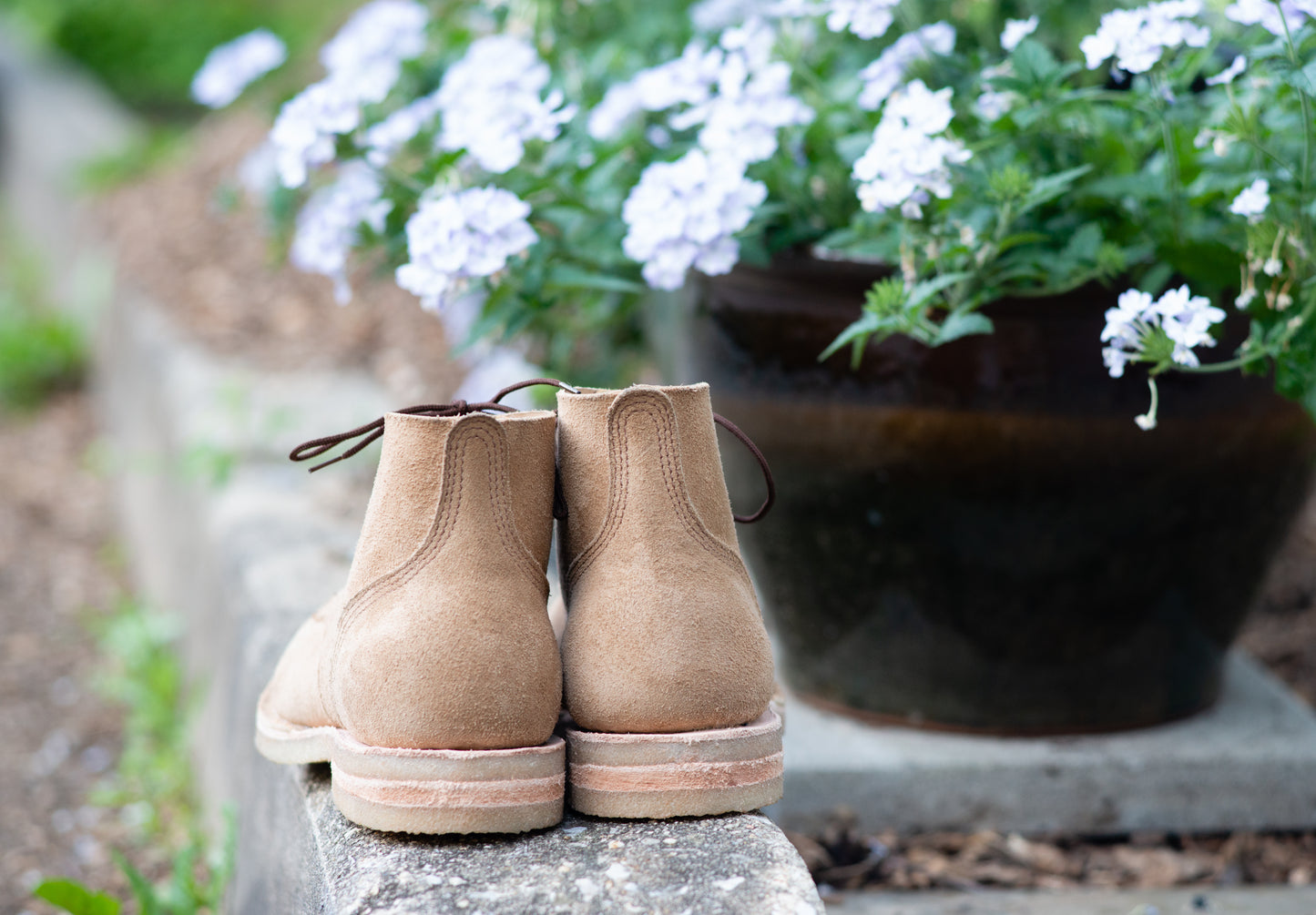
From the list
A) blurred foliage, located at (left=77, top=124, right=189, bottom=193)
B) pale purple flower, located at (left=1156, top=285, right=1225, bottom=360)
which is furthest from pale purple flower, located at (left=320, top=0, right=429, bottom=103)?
blurred foliage, located at (left=77, top=124, right=189, bottom=193)

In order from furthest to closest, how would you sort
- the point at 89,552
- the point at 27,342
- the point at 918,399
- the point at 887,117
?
the point at 27,342 → the point at 89,552 → the point at 918,399 → the point at 887,117

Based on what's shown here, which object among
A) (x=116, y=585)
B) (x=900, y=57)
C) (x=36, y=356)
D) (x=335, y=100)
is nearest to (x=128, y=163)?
(x=36, y=356)

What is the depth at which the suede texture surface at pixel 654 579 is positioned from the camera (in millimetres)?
1059

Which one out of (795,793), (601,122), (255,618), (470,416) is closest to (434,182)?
(601,122)

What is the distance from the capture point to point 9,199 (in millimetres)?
8156

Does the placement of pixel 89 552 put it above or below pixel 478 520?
below

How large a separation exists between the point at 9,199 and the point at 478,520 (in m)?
8.32

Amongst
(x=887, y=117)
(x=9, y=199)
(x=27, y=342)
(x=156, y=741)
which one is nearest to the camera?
(x=887, y=117)

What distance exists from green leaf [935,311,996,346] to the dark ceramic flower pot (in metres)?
0.14

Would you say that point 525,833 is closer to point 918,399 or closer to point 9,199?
point 918,399

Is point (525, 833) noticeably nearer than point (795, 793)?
Yes

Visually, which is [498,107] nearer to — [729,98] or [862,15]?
[729,98]

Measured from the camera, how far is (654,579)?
107 centimetres

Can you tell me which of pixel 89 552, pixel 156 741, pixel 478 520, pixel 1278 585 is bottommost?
pixel 89 552
